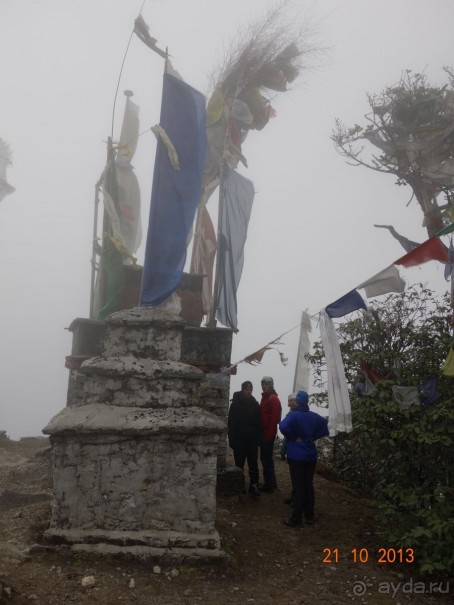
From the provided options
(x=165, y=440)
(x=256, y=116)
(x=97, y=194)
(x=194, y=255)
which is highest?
(x=256, y=116)

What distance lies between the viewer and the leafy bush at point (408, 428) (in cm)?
509

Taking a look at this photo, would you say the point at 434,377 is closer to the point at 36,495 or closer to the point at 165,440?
the point at 165,440

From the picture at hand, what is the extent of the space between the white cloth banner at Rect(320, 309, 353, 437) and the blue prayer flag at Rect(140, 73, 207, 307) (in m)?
1.97

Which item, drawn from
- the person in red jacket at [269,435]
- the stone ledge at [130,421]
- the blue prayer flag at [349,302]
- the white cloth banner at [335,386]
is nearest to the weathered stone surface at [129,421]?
the stone ledge at [130,421]

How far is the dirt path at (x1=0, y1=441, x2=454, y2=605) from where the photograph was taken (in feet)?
13.6

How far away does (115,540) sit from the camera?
15.4 feet

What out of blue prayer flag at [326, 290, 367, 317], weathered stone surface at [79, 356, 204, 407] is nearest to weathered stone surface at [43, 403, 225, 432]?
weathered stone surface at [79, 356, 204, 407]

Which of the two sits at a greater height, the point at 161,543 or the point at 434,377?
the point at 434,377

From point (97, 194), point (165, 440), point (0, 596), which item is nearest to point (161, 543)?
point (165, 440)

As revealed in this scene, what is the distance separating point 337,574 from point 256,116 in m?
8.74

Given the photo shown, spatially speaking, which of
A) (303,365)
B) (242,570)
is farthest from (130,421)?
(303,365)
